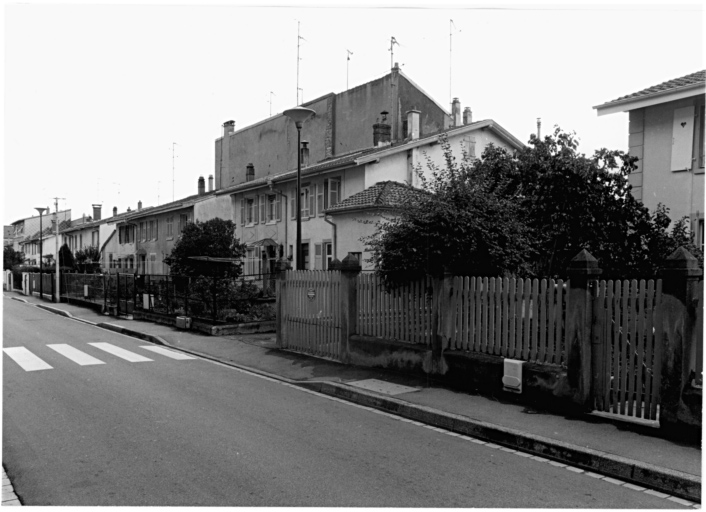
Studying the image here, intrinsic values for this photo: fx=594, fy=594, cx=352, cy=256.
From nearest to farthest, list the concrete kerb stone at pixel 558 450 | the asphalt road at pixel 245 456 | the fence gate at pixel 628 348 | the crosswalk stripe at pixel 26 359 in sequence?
the asphalt road at pixel 245 456 < the concrete kerb stone at pixel 558 450 < the fence gate at pixel 628 348 < the crosswalk stripe at pixel 26 359

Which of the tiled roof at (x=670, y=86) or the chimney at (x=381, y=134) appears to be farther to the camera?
the chimney at (x=381, y=134)

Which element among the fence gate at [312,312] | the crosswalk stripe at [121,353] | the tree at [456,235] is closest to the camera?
the tree at [456,235]

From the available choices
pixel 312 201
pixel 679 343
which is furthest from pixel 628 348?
pixel 312 201

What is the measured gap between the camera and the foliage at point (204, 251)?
24141 mm

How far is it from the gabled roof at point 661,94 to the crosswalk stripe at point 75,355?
44.8 feet

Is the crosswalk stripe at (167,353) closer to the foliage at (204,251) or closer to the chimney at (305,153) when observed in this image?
the foliage at (204,251)

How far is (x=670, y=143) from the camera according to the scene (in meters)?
14.2

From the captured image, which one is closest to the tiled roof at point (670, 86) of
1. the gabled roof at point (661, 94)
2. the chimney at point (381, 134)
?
the gabled roof at point (661, 94)

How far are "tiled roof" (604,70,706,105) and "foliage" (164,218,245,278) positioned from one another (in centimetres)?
1566

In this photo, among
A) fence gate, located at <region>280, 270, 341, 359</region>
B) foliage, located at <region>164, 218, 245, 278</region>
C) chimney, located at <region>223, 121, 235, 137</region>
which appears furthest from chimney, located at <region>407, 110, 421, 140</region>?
chimney, located at <region>223, 121, 235, 137</region>

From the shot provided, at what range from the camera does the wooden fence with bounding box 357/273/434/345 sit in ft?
32.6

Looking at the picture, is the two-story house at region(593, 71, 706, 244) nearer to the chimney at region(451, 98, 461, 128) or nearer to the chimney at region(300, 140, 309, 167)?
the chimney at region(451, 98, 461, 128)

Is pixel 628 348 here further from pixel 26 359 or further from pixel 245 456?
pixel 26 359

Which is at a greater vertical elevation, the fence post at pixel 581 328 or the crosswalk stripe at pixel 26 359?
the fence post at pixel 581 328
